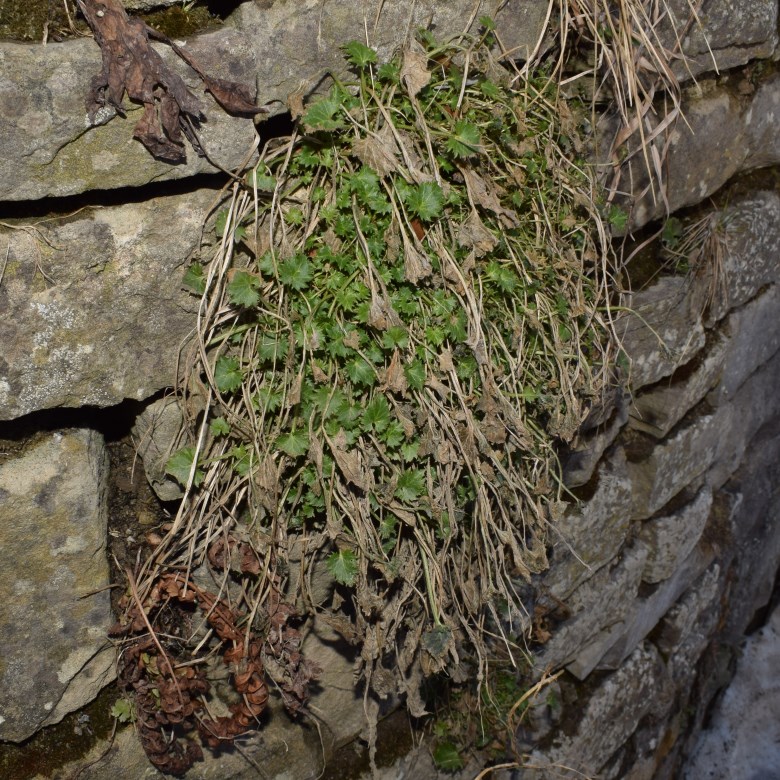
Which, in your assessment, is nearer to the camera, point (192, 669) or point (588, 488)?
point (192, 669)

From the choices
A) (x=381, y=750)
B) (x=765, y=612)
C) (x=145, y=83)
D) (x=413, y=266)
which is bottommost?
(x=765, y=612)

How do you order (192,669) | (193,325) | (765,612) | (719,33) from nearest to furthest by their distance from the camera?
(193,325) < (192,669) < (719,33) < (765,612)

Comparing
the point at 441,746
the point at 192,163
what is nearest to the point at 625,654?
the point at 441,746

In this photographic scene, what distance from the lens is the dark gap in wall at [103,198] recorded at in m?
1.26

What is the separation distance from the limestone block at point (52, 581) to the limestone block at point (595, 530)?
120 cm

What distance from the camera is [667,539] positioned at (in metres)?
2.84

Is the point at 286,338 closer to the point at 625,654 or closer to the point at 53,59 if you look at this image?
the point at 53,59

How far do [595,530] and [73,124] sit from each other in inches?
70.5

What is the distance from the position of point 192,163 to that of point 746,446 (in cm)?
289

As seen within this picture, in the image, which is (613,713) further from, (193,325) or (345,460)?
(193,325)

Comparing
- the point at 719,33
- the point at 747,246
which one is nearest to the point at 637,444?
the point at 747,246

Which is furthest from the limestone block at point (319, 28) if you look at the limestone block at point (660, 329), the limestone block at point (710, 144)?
the limestone block at point (660, 329)

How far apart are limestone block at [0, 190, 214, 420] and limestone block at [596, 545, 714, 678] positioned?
1.85 metres

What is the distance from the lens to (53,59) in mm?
1207
